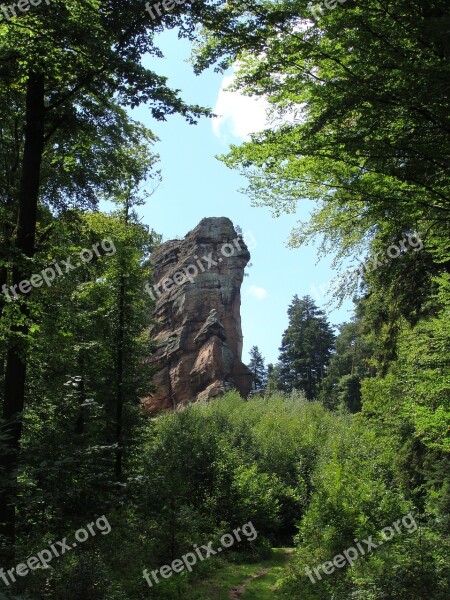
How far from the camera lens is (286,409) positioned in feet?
107

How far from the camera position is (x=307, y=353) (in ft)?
Answer: 189

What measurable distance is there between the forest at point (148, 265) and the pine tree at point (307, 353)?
40618 millimetres

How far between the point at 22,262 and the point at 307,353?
2086 inches

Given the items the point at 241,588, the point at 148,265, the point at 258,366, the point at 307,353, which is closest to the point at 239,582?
the point at 241,588

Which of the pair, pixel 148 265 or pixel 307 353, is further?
pixel 307 353

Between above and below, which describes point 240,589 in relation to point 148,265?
below

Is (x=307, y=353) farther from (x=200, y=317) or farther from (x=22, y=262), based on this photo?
(x=22, y=262)

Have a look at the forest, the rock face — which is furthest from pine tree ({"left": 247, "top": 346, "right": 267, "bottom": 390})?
the forest

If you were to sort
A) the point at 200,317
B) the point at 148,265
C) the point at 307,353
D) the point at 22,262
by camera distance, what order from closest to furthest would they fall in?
the point at 22,262, the point at 148,265, the point at 200,317, the point at 307,353

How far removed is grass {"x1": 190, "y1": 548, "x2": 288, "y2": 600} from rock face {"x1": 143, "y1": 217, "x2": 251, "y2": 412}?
23.6 meters

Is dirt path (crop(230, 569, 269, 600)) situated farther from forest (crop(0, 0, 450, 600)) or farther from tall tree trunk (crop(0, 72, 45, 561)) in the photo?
tall tree trunk (crop(0, 72, 45, 561))

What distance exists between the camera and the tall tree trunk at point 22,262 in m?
6.25

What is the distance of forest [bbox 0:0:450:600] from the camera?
16.5ft

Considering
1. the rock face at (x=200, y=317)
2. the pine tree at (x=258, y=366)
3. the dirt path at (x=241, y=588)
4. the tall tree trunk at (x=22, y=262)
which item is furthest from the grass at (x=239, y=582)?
the pine tree at (x=258, y=366)
